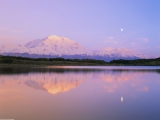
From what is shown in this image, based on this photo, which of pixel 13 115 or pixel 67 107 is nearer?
pixel 13 115

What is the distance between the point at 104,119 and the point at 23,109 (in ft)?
8.93

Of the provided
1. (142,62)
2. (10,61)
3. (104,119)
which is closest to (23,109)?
(104,119)

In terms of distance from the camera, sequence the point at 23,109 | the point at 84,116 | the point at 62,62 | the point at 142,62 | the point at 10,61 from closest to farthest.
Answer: the point at 84,116
the point at 23,109
the point at 10,61
the point at 62,62
the point at 142,62

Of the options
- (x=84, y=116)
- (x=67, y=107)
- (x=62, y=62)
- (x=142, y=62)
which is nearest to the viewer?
(x=84, y=116)

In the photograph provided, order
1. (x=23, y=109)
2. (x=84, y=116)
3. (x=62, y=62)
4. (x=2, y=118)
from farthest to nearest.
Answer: (x=62, y=62) < (x=23, y=109) < (x=84, y=116) < (x=2, y=118)

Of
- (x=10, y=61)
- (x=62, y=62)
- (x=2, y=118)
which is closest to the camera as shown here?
(x=2, y=118)

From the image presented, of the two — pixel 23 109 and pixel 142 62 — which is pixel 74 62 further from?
pixel 23 109

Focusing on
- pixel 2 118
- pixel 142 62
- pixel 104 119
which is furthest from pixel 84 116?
pixel 142 62

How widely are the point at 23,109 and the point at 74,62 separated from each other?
83163 mm

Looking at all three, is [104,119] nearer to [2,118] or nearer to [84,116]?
[84,116]

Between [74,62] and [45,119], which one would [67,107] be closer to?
[45,119]

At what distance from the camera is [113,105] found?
862 cm

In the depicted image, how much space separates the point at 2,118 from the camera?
6.38 meters

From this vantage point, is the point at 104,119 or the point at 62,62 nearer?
the point at 104,119
